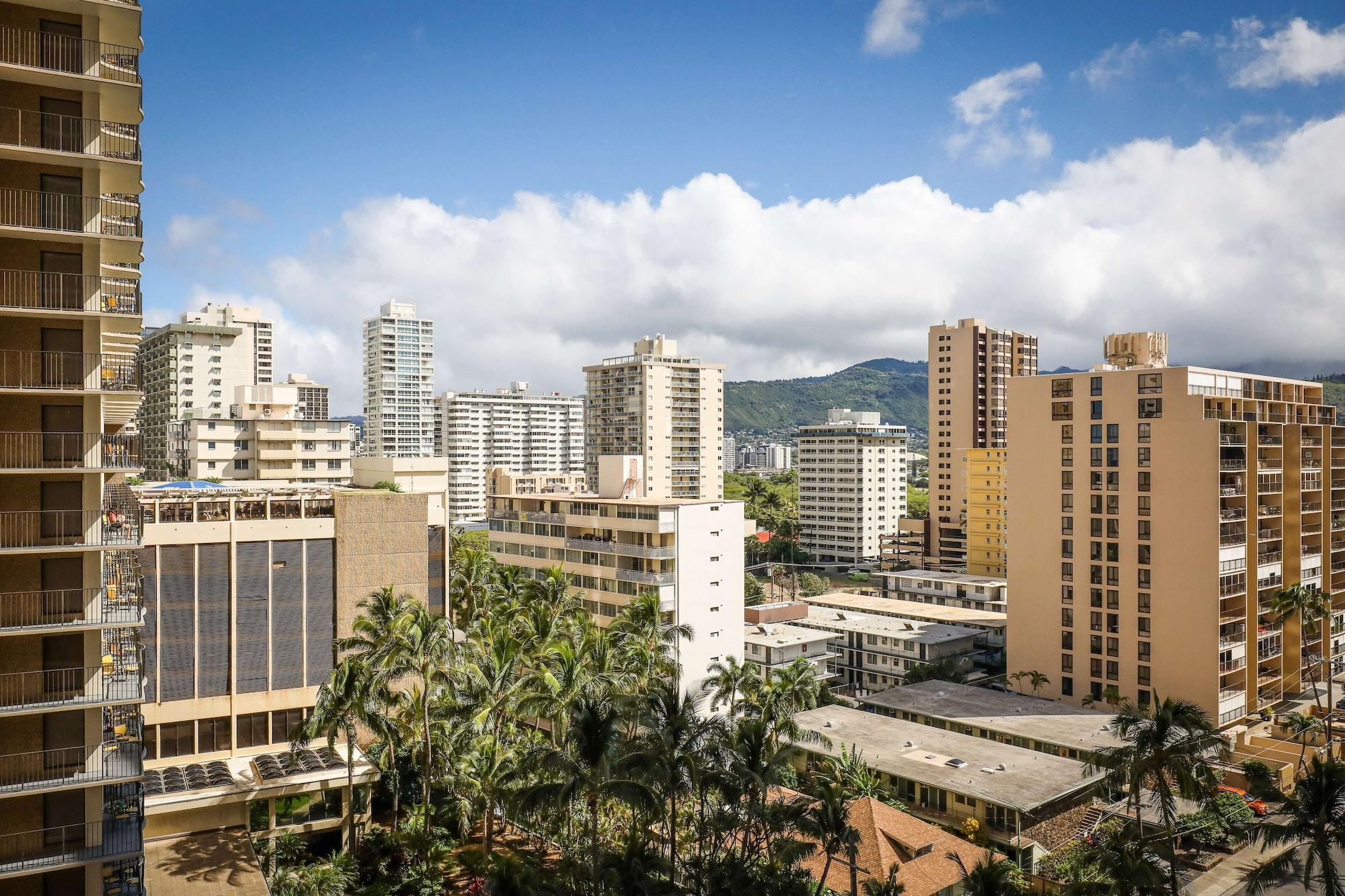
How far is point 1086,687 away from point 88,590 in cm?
5456

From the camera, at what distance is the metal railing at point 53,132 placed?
20.3 metres

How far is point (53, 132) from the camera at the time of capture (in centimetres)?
2062

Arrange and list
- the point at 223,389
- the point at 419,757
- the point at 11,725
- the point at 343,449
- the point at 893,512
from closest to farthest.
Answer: the point at 11,725
the point at 419,757
the point at 343,449
the point at 223,389
the point at 893,512

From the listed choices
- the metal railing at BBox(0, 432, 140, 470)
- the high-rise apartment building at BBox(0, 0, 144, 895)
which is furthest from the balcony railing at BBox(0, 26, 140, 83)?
the metal railing at BBox(0, 432, 140, 470)

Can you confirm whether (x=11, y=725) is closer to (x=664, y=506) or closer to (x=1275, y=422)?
(x=664, y=506)

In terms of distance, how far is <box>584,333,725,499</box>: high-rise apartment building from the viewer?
426 feet

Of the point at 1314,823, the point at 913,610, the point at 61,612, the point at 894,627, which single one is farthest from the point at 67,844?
the point at 913,610

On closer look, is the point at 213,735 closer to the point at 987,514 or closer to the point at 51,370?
the point at 51,370

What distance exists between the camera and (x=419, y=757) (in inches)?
1448

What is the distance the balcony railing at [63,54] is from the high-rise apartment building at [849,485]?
409 ft

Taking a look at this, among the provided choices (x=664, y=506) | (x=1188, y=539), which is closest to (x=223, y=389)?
(x=664, y=506)

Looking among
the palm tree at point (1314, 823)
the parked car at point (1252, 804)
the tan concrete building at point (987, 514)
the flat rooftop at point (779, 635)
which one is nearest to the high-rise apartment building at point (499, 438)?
the tan concrete building at point (987, 514)

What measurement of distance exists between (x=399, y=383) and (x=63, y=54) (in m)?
159

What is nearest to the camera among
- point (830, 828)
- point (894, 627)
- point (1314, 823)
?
point (1314, 823)
